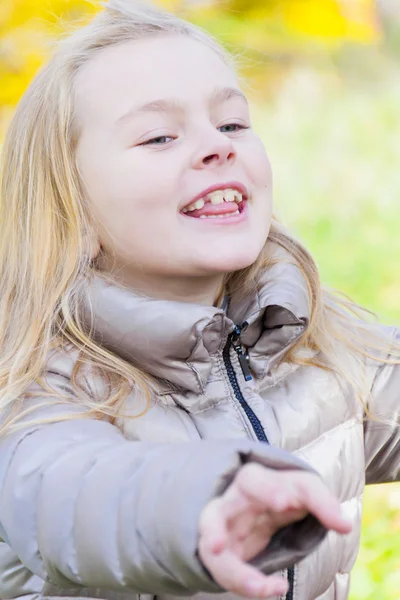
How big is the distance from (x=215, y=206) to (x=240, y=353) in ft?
0.91

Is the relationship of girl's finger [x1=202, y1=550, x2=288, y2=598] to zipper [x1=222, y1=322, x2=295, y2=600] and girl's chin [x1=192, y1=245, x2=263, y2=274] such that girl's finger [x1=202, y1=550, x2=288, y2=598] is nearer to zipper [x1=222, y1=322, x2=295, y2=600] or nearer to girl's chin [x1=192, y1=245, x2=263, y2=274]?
zipper [x1=222, y1=322, x2=295, y2=600]

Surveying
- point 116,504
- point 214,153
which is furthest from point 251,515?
point 214,153

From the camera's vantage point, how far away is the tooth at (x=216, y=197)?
158 cm

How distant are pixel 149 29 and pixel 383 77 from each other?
4.55m

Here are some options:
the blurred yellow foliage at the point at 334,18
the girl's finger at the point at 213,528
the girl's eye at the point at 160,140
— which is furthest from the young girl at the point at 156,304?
the blurred yellow foliage at the point at 334,18

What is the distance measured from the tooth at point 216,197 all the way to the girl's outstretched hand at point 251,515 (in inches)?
28.7

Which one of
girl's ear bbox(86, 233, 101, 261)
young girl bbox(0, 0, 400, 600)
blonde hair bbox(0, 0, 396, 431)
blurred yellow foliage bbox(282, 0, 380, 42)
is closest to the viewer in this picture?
young girl bbox(0, 0, 400, 600)

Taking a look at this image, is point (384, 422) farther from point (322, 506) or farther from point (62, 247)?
point (322, 506)

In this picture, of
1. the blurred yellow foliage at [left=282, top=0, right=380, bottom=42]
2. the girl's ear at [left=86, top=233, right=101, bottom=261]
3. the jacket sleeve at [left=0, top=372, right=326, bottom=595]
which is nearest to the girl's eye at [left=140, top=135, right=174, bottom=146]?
the girl's ear at [left=86, top=233, right=101, bottom=261]

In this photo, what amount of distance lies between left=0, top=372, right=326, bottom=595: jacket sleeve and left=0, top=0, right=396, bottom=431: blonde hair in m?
0.27

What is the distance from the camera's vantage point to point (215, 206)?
1.59 metres

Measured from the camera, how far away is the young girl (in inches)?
58.3

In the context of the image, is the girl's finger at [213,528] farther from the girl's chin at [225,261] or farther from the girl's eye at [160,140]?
the girl's eye at [160,140]

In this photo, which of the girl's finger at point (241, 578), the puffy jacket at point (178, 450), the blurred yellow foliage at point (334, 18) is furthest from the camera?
the blurred yellow foliage at point (334, 18)
